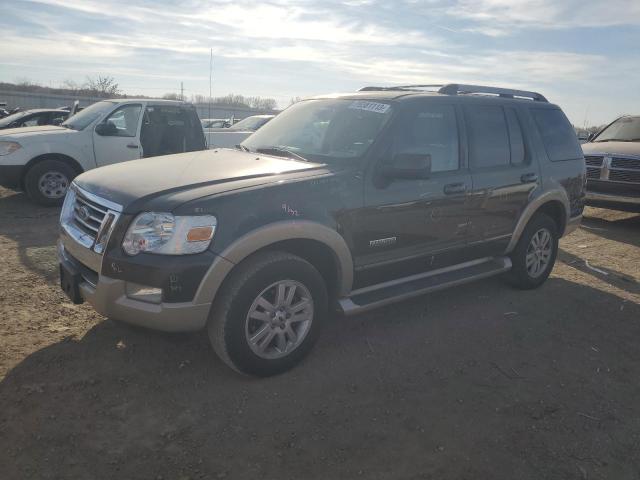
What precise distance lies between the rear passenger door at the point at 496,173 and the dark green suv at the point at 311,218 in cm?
2

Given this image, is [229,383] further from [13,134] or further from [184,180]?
[13,134]

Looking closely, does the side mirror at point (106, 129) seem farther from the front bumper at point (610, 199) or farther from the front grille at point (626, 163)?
the front grille at point (626, 163)

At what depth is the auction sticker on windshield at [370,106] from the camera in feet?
13.3

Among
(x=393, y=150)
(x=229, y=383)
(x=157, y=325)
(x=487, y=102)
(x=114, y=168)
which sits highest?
(x=487, y=102)

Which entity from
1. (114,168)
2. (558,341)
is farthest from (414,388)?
(114,168)

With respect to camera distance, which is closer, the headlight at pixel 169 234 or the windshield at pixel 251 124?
the headlight at pixel 169 234

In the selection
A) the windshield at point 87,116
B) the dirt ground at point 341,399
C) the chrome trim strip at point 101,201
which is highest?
the windshield at point 87,116

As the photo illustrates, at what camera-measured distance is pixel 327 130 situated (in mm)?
4168

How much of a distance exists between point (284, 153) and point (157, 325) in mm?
1758

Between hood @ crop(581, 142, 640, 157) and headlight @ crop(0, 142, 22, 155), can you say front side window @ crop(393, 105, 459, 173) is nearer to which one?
hood @ crop(581, 142, 640, 157)

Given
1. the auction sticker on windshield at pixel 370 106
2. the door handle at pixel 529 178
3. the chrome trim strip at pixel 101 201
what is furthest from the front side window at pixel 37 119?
the door handle at pixel 529 178

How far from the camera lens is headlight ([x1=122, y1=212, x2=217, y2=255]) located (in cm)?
295

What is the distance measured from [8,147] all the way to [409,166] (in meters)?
7.23

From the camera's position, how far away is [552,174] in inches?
207
